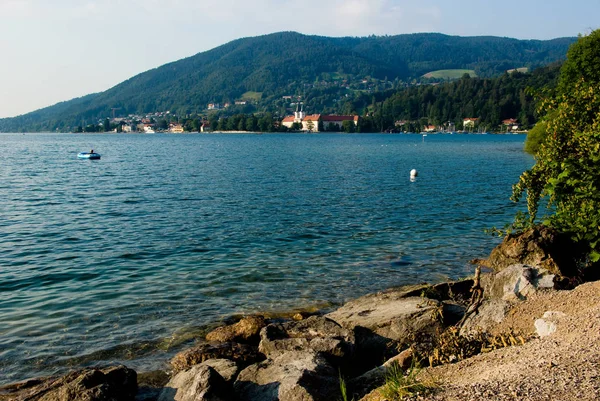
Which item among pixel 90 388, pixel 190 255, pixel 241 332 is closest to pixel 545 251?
pixel 241 332

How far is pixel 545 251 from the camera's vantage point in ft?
47.9

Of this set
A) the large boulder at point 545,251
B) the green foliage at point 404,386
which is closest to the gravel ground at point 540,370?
the green foliage at point 404,386

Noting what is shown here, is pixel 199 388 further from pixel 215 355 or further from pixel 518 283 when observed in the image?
pixel 518 283

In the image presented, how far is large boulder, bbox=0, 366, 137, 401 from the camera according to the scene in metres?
7.82

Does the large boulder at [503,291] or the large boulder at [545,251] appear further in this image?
the large boulder at [545,251]

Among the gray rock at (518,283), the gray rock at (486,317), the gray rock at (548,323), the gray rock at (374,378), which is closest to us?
the gray rock at (374,378)

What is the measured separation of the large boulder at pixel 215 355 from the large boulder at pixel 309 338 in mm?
262

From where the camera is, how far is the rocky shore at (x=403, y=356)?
676 centimetres

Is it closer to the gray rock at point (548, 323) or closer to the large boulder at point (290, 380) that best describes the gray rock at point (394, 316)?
the gray rock at point (548, 323)

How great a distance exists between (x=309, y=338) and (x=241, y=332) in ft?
7.07

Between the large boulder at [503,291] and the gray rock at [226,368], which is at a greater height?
the large boulder at [503,291]

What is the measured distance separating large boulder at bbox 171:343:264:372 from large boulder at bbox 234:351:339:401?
54.9 inches

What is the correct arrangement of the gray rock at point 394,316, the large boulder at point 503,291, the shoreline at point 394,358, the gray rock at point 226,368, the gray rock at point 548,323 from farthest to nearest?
1. the gray rock at point 394,316
2. the large boulder at point 503,291
3. the gray rock at point 226,368
4. the gray rock at point 548,323
5. the shoreline at point 394,358

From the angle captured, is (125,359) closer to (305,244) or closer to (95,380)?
(95,380)
